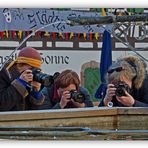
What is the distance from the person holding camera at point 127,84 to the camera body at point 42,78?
16.0 inches

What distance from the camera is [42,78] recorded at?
4.50 m

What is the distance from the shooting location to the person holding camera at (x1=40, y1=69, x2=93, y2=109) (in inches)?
177

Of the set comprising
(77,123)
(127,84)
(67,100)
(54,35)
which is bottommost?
(77,123)

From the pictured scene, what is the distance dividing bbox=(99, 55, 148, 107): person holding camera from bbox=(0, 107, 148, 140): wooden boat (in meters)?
0.05

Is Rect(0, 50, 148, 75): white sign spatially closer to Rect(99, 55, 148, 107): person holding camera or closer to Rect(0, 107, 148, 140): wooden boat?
Rect(99, 55, 148, 107): person holding camera

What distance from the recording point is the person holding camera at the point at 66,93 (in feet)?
14.8

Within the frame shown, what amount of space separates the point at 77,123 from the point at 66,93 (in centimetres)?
25

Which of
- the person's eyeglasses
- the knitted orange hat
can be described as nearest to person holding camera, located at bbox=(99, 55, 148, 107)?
the person's eyeglasses

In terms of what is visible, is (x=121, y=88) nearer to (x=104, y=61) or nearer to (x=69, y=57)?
(x=104, y=61)

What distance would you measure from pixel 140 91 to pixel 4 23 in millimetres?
1106

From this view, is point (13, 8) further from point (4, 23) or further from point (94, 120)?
point (94, 120)

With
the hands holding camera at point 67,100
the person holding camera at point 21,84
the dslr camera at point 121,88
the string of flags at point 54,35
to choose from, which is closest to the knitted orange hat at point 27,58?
the person holding camera at point 21,84

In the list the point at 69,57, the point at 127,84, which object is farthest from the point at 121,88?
the point at 69,57

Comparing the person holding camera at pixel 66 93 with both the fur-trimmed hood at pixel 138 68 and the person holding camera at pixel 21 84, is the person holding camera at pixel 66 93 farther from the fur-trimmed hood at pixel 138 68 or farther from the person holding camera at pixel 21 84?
the fur-trimmed hood at pixel 138 68
